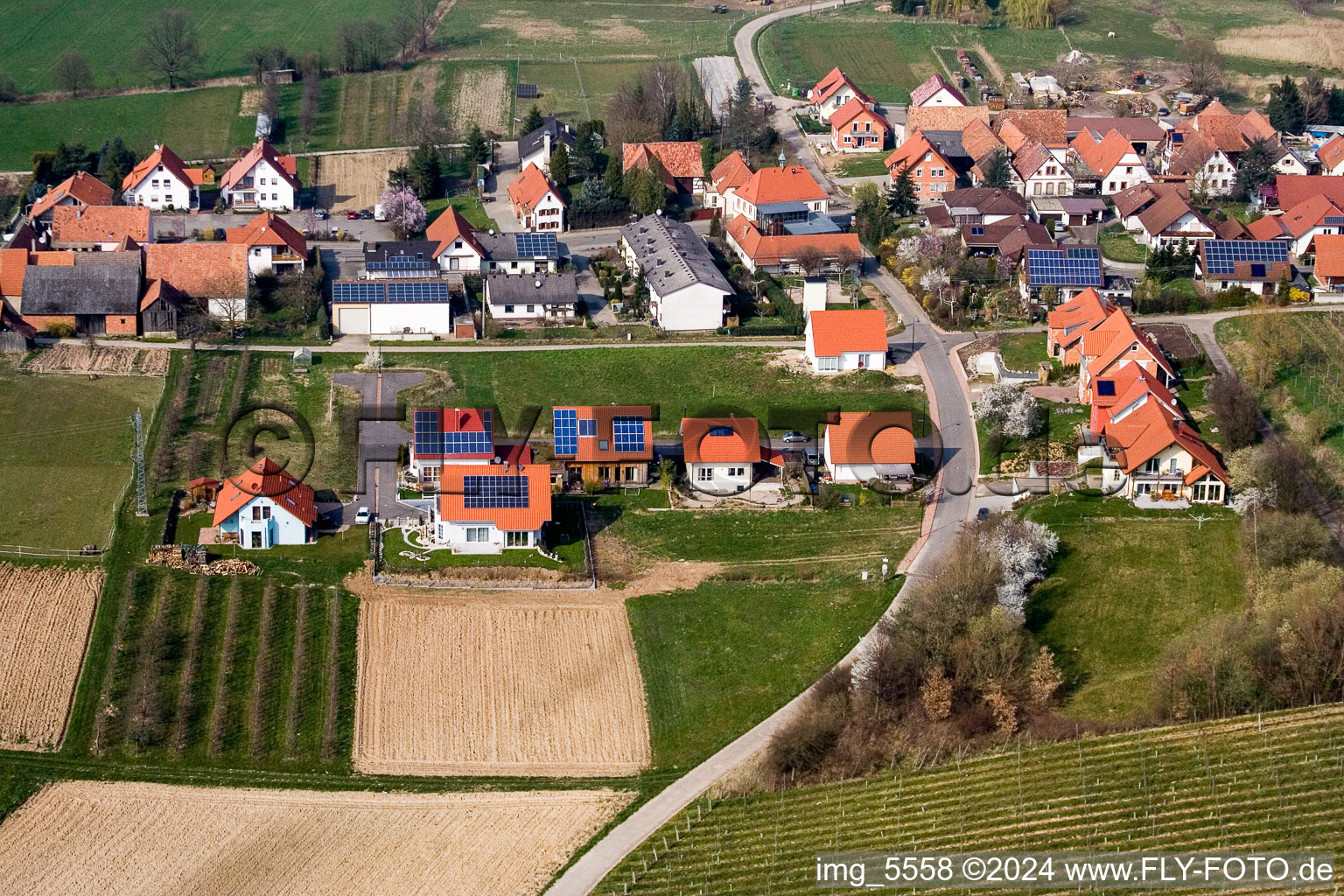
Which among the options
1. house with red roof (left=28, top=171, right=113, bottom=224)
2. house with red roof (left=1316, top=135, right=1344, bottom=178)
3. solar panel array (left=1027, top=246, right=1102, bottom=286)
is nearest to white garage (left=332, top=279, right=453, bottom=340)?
house with red roof (left=28, top=171, right=113, bottom=224)

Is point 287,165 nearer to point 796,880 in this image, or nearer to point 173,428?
point 173,428

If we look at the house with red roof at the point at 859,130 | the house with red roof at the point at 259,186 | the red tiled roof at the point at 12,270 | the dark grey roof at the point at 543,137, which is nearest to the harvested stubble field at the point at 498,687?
the red tiled roof at the point at 12,270

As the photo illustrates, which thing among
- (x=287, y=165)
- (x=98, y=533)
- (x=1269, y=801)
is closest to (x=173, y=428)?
(x=98, y=533)

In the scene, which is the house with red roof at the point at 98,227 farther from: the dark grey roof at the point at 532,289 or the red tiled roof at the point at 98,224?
the dark grey roof at the point at 532,289

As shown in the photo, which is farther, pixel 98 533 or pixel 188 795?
pixel 98 533

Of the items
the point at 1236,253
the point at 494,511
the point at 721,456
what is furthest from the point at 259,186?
the point at 1236,253
